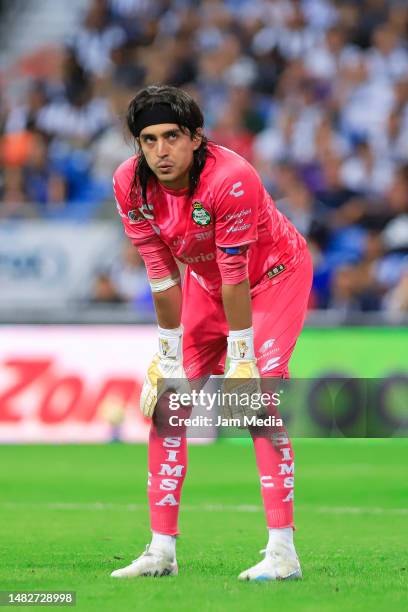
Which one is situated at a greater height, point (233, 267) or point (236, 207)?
point (236, 207)

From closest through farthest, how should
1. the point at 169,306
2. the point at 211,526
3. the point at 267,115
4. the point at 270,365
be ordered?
the point at 270,365, the point at 169,306, the point at 211,526, the point at 267,115

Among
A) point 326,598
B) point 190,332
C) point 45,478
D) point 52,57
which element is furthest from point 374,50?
point 326,598

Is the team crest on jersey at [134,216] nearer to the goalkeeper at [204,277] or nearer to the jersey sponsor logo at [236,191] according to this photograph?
the goalkeeper at [204,277]

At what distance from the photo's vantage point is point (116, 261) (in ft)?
53.1

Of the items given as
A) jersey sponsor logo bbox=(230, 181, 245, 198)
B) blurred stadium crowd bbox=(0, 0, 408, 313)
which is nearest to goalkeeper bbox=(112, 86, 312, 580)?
jersey sponsor logo bbox=(230, 181, 245, 198)

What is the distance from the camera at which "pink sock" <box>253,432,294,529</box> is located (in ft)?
20.6

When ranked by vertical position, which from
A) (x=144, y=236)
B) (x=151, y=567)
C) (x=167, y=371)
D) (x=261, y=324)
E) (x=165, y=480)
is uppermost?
(x=144, y=236)

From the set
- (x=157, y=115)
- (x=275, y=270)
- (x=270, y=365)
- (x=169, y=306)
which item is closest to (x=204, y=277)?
(x=169, y=306)

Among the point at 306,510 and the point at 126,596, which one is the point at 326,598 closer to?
the point at 126,596

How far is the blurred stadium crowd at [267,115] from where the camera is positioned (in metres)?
16.1

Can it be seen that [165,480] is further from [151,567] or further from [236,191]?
[236,191]

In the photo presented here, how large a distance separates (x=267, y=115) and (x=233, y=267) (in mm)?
12087

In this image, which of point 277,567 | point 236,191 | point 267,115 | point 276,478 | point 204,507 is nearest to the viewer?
point 236,191

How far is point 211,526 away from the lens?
8641mm
